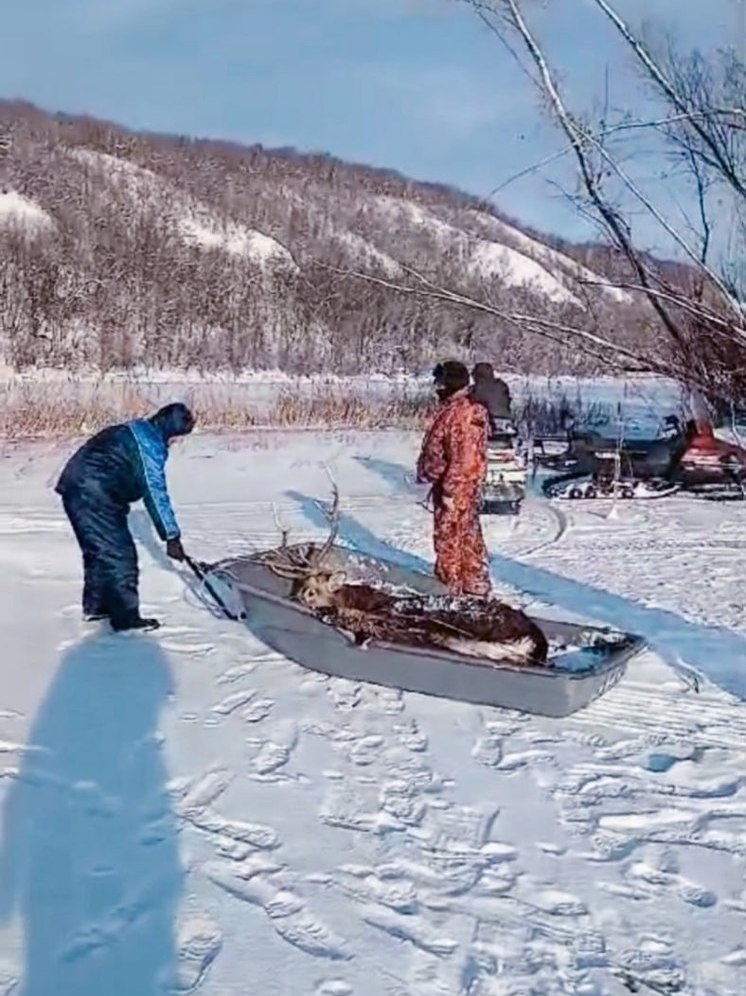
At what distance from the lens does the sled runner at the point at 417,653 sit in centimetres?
539

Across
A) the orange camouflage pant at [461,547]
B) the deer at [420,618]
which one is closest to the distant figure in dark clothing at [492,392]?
the orange camouflage pant at [461,547]

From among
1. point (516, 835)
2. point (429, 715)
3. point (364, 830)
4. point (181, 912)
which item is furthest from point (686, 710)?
point (181, 912)

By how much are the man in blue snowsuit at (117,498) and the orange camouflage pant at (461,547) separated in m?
1.63

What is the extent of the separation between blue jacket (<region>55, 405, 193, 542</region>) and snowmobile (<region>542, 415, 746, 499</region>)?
268 inches

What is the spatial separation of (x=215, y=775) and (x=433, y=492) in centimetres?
303

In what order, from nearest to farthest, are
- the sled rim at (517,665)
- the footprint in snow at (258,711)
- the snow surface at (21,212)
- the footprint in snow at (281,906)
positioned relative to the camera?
the footprint in snow at (281,906), the sled rim at (517,665), the footprint in snow at (258,711), the snow surface at (21,212)

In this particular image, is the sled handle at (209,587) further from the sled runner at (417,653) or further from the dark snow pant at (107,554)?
the dark snow pant at (107,554)

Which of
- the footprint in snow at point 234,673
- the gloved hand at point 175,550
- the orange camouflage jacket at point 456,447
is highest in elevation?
the orange camouflage jacket at point 456,447

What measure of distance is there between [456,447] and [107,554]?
2.13 metres

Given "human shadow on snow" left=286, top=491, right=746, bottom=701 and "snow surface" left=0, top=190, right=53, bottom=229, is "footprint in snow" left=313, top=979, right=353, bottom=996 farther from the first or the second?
"snow surface" left=0, top=190, right=53, bottom=229

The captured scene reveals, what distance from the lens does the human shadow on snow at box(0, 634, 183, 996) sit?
330cm

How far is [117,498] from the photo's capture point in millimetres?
6867

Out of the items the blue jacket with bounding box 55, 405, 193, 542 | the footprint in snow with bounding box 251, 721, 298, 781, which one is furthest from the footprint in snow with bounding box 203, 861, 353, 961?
the blue jacket with bounding box 55, 405, 193, 542

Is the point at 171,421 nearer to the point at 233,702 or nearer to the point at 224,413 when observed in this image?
the point at 233,702
